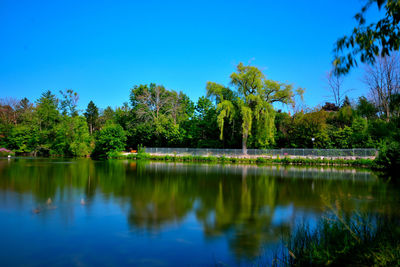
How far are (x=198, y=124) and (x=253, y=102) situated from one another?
443 inches

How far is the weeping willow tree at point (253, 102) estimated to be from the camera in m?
34.8

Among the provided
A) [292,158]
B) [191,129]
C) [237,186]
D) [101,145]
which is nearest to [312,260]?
[237,186]

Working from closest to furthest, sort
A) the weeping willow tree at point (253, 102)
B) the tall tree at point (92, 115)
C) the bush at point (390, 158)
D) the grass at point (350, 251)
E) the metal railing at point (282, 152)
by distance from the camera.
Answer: the grass at point (350, 251), the bush at point (390, 158), the metal railing at point (282, 152), the weeping willow tree at point (253, 102), the tall tree at point (92, 115)

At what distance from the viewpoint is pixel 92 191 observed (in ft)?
40.8

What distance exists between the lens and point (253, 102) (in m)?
36.2

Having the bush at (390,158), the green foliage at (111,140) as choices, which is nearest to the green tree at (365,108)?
the bush at (390,158)

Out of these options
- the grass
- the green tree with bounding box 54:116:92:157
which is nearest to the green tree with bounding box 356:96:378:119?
the grass

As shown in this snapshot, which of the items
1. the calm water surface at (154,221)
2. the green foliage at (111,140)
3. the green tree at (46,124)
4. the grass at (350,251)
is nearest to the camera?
the grass at (350,251)

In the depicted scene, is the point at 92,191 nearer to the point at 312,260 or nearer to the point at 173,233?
the point at 173,233

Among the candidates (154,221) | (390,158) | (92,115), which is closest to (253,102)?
(390,158)

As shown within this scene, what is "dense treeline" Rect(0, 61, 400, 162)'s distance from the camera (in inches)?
1403

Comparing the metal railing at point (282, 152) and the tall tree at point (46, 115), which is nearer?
the metal railing at point (282, 152)

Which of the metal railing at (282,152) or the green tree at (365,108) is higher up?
the green tree at (365,108)

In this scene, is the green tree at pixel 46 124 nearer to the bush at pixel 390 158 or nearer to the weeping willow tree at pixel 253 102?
the weeping willow tree at pixel 253 102
